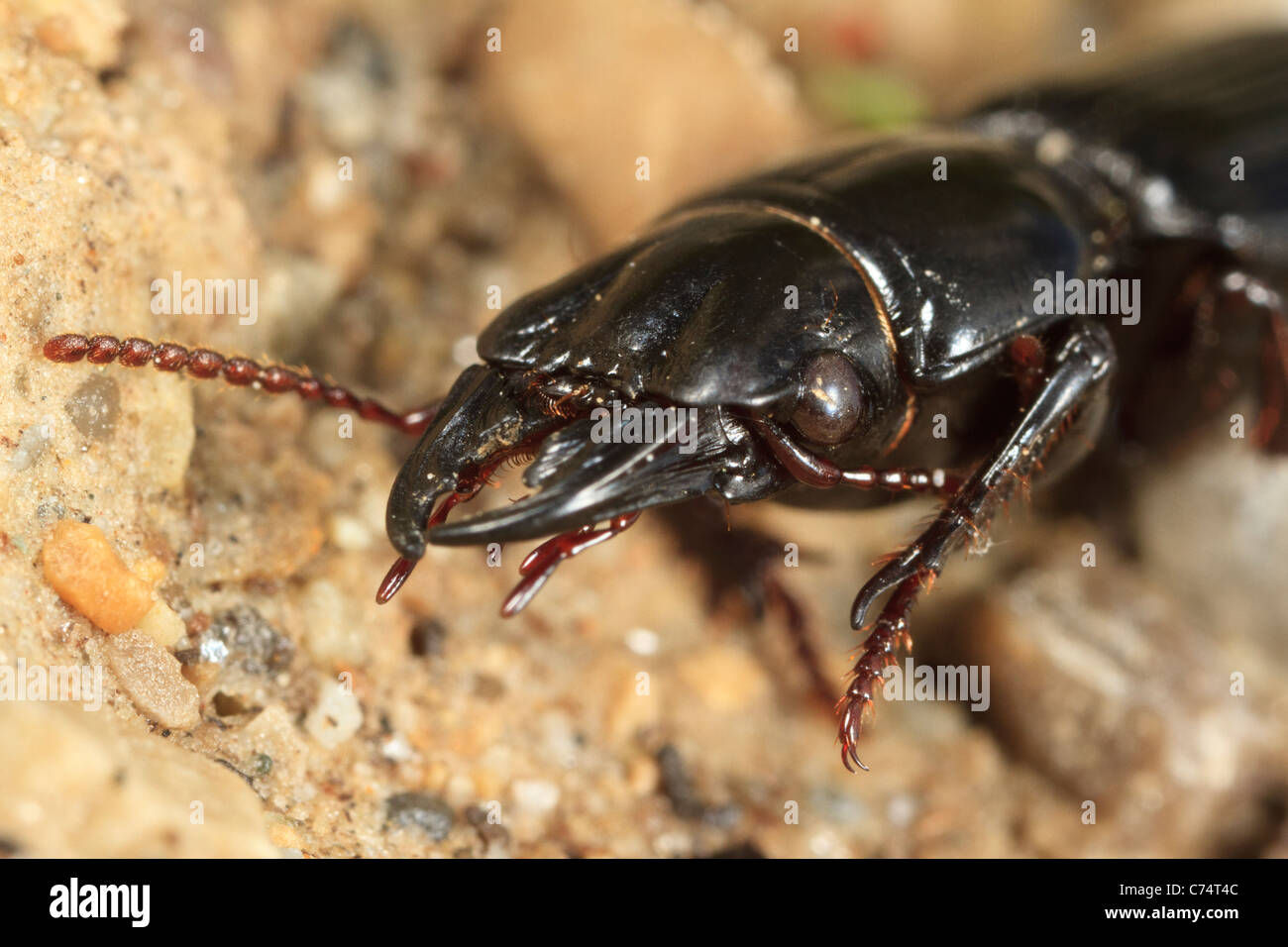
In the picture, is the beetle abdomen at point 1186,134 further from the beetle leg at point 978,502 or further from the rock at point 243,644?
the rock at point 243,644

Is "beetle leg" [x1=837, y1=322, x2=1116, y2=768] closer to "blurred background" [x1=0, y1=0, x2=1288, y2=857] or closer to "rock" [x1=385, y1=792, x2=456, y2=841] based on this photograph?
"blurred background" [x1=0, y1=0, x2=1288, y2=857]

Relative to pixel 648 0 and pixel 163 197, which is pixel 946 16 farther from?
pixel 163 197

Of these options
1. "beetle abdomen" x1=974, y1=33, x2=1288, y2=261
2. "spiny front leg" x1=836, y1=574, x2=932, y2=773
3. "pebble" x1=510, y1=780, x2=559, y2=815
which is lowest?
"pebble" x1=510, y1=780, x2=559, y2=815

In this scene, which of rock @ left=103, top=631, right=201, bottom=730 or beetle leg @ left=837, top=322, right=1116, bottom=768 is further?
beetle leg @ left=837, top=322, right=1116, bottom=768

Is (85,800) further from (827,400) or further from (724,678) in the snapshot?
(724,678)

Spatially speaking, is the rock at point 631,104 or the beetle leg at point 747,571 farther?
the rock at point 631,104

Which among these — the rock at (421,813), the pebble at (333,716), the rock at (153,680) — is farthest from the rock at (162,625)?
the rock at (421,813)

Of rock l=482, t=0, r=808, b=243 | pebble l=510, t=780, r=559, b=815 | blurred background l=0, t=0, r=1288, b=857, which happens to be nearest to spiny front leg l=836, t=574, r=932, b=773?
blurred background l=0, t=0, r=1288, b=857
